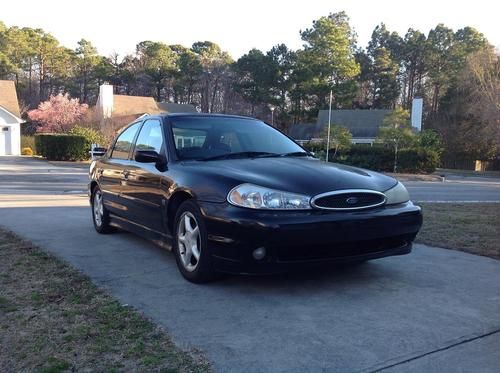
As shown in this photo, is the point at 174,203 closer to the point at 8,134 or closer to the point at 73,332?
the point at 73,332

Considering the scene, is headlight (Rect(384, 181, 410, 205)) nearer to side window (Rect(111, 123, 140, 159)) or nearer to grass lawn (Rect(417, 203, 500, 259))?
grass lawn (Rect(417, 203, 500, 259))

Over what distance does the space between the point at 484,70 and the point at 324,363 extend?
155 feet

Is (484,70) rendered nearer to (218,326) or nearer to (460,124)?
(460,124)

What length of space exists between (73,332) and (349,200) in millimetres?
2358

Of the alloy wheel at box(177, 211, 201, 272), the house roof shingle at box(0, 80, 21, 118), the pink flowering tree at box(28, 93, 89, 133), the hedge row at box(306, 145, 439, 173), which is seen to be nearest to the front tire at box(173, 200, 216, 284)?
the alloy wheel at box(177, 211, 201, 272)

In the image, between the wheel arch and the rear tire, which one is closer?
the wheel arch

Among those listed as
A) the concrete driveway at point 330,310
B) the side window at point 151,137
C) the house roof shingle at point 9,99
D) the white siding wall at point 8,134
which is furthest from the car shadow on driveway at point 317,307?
the house roof shingle at point 9,99

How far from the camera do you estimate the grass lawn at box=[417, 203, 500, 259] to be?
249 inches

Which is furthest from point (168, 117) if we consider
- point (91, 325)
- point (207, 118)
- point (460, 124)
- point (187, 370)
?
point (460, 124)

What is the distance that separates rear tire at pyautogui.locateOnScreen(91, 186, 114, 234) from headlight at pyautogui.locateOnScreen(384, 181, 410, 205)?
3.87 meters

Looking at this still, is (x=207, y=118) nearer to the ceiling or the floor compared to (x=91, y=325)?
nearer to the ceiling

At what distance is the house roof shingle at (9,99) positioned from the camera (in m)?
43.2

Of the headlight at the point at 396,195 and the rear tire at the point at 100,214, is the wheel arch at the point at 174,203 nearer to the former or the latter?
the headlight at the point at 396,195

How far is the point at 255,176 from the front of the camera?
438cm
